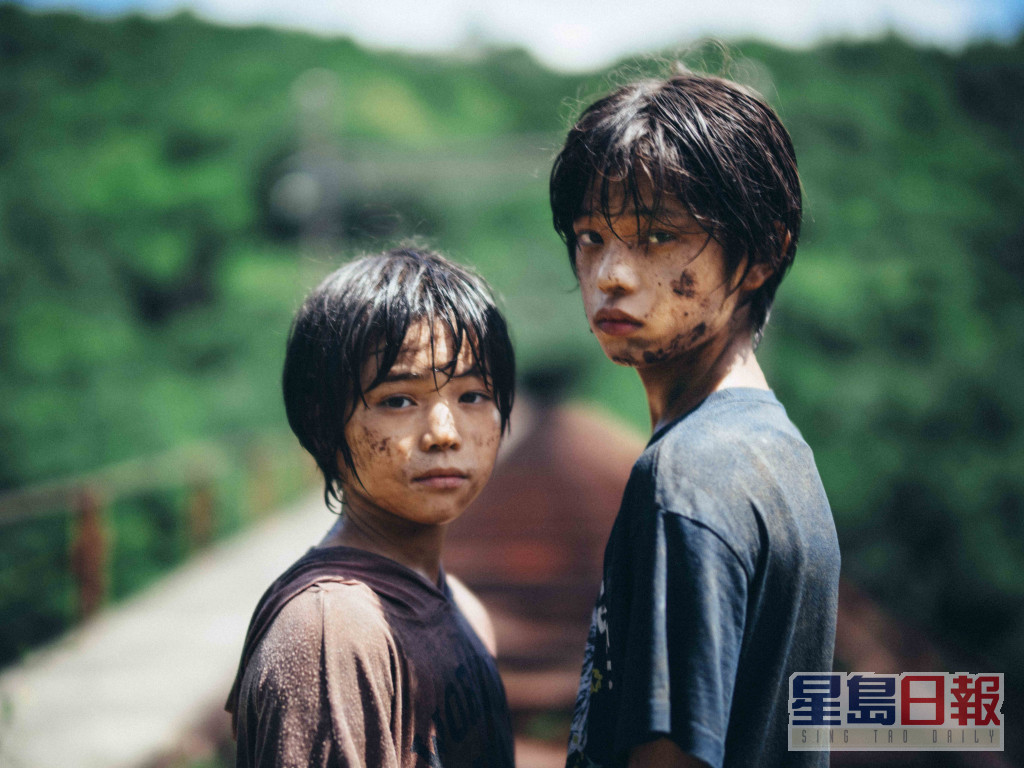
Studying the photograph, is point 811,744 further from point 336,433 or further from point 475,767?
point 336,433

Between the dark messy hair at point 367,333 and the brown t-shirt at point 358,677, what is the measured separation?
22 cm

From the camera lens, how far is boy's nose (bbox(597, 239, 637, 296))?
3.88 ft

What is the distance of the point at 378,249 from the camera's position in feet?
5.85

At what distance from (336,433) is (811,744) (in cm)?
86

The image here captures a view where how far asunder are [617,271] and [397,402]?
405 millimetres

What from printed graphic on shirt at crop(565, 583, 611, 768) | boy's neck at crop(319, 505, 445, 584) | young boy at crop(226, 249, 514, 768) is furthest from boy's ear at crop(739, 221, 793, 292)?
Result: boy's neck at crop(319, 505, 445, 584)

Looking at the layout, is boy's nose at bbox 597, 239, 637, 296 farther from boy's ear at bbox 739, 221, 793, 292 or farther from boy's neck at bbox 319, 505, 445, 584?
boy's neck at bbox 319, 505, 445, 584

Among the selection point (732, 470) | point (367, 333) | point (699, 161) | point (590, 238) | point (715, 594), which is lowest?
point (715, 594)

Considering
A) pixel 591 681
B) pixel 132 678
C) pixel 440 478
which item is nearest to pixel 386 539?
pixel 440 478

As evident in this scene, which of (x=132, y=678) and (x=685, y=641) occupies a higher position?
(x=685, y=641)

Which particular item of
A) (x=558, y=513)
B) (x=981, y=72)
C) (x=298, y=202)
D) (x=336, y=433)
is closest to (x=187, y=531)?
(x=558, y=513)

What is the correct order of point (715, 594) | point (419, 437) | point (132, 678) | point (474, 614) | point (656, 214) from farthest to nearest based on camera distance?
point (132, 678) < point (474, 614) < point (419, 437) < point (656, 214) < point (715, 594)

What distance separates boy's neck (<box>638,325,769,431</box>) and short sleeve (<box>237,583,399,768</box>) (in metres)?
0.56

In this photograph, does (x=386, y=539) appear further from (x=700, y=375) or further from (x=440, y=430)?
(x=700, y=375)
